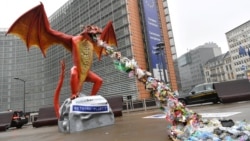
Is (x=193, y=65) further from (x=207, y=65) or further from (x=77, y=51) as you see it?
(x=77, y=51)

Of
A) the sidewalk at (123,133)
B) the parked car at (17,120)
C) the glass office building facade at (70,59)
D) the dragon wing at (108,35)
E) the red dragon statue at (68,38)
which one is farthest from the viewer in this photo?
the glass office building facade at (70,59)

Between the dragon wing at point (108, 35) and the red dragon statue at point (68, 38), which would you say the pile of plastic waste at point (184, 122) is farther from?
the dragon wing at point (108, 35)

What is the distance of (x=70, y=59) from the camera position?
38.6 metres

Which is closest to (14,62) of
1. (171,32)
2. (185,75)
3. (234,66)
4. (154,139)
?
(171,32)

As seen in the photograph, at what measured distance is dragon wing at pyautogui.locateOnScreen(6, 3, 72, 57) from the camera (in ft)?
23.9

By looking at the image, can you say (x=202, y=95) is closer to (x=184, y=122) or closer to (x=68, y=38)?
(x=68, y=38)

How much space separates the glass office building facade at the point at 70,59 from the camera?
32375 mm

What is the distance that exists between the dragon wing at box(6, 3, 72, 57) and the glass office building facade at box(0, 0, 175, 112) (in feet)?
46.2

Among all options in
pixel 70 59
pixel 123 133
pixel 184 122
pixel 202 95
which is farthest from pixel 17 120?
pixel 70 59

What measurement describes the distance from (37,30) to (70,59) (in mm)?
31621

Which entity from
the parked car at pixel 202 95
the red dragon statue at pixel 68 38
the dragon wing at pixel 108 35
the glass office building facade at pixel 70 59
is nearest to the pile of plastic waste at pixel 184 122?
the red dragon statue at pixel 68 38

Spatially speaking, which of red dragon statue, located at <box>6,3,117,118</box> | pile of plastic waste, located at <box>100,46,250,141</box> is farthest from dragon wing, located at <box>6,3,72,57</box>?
pile of plastic waste, located at <box>100,46,250,141</box>

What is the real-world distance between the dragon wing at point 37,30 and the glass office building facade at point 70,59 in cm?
1407

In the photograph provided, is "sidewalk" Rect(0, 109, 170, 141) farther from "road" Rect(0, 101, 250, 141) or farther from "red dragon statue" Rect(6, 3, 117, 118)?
"red dragon statue" Rect(6, 3, 117, 118)
